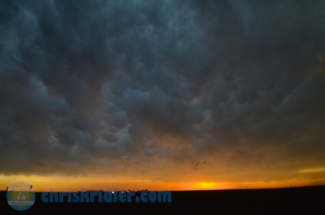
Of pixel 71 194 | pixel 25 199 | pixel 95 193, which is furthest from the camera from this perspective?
pixel 95 193

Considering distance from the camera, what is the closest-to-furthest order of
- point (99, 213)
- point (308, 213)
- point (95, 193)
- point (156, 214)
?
point (308, 213) → point (156, 214) → point (99, 213) → point (95, 193)

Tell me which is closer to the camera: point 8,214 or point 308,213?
point 308,213

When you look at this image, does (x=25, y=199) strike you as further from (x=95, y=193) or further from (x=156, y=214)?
(x=156, y=214)

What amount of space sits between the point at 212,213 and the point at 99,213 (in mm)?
17937

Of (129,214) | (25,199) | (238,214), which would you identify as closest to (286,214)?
(238,214)

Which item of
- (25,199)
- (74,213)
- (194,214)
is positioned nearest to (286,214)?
(194,214)

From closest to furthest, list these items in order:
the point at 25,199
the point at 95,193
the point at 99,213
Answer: the point at 99,213
the point at 25,199
the point at 95,193

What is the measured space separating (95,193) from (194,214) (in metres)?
54.6

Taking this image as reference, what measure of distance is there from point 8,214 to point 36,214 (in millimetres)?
6018

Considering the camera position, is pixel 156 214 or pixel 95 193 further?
pixel 95 193

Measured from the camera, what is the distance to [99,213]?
37.5 m

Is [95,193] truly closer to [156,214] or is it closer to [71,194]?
[71,194]

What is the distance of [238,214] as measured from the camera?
105 ft

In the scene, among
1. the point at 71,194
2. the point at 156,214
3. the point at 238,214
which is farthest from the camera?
the point at 71,194
